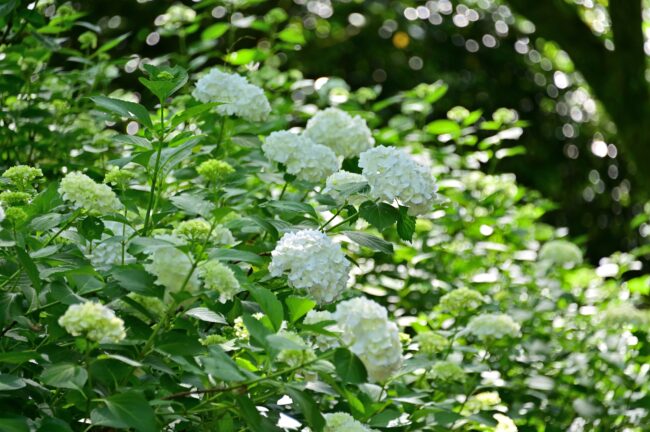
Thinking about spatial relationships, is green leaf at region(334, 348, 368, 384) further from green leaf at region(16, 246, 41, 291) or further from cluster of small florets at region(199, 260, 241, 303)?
green leaf at region(16, 246, 41, 291)

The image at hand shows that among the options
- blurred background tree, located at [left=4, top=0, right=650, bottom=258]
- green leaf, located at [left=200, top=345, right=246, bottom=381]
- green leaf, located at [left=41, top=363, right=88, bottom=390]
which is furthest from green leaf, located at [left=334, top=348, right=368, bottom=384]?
blurred background tree, located at [left=4, top=0, right=650, bottom=258]

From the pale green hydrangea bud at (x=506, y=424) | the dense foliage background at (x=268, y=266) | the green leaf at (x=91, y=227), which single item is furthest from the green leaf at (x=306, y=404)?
the pale green hydrangea bud at (x=506, y=424)

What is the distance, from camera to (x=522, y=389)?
2.90 meters

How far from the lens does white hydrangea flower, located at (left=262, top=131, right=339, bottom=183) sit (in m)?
2.11

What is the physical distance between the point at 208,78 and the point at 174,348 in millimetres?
901

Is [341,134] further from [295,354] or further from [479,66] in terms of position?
[479,66]

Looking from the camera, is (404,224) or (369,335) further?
(404,224)

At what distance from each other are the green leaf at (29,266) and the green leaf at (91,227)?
0.62ft

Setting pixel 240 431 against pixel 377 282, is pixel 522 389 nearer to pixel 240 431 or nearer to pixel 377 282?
pixel 377 282

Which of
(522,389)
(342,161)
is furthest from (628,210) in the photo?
(342,161)

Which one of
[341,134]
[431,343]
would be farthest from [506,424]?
[341,134]

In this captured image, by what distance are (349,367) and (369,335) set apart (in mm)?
54

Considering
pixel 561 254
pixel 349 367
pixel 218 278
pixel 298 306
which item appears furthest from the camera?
pixel 561 254

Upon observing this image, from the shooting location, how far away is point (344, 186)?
1.88 m
